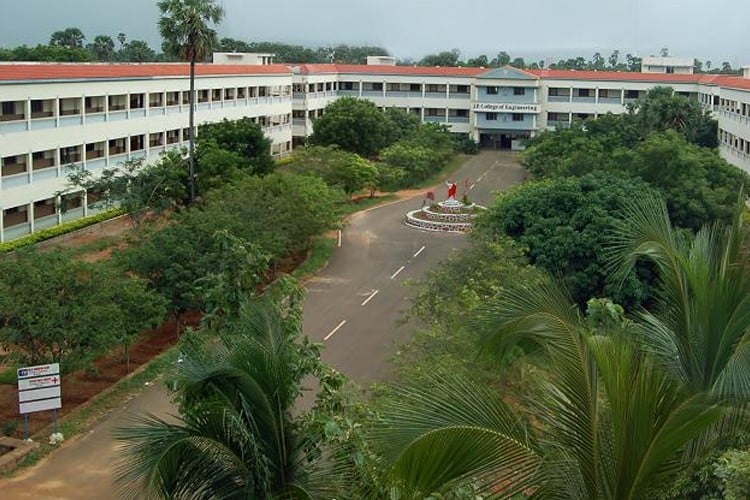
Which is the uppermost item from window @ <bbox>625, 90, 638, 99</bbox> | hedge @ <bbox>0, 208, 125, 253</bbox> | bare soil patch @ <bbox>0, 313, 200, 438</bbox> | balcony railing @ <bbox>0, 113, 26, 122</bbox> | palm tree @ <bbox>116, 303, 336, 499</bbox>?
window @ <bbox>625, 90, 638, 99</bbox>

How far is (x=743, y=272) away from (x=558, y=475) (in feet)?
8.78

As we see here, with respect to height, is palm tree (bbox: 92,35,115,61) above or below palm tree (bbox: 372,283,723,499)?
above

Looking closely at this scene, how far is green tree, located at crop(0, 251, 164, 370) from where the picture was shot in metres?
17.9

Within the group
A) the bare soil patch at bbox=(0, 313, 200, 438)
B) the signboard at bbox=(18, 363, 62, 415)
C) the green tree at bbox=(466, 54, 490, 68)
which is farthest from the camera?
the green tree at bbox=(466, 54, 490, 68)

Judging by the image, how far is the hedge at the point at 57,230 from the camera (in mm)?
34375

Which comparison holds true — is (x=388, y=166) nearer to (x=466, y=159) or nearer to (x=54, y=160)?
(x=466, y=159)

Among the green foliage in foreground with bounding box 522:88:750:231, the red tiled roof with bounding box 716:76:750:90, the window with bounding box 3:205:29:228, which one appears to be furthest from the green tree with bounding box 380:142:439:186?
the window with bounding box 3:205:29:228

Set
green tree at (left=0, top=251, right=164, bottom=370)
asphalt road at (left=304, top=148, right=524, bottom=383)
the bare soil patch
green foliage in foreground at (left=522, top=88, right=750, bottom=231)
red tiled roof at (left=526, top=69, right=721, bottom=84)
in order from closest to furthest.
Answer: green tree at (left=0, top=251, right=164, bottom=370), the bare soil patch, asphalt road at (left=304, top=148, right=524, bottom=383), green foliage in foreground at (left=522, top=88, right=750, bottom=231), red tiled roof at (left=526, top=69, right=721, bottom=84)

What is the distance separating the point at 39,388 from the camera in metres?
16.6

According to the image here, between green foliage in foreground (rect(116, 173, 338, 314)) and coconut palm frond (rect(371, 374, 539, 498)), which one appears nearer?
coconut palm frond (rect(371, 374, 539, 498))

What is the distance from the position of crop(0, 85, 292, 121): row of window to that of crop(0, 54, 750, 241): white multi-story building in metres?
0.06

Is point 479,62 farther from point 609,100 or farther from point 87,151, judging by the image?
point 87,151

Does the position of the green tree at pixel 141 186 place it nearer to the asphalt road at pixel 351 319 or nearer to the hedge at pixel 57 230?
the hedge at pixel 57 230

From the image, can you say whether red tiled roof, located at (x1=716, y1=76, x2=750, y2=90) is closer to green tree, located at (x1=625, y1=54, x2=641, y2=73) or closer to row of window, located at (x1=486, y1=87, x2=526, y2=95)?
row of window, located at (x1=486, y1=87, x2=526, y2=95)
